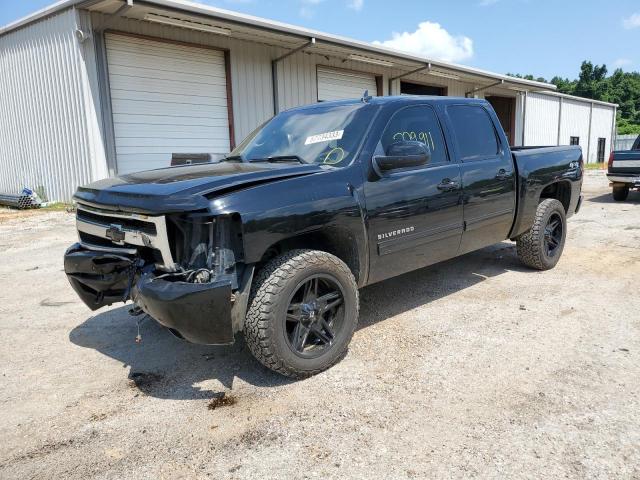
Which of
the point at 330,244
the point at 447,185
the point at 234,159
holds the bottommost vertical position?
the point at 330,244

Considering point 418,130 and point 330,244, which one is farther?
point 418,130

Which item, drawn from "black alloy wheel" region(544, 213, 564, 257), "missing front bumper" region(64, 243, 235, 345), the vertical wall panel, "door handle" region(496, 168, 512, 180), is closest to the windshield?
"missing front bumper" region(64, 243, 235, 345)

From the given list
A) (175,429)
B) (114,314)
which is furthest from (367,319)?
(114,314)

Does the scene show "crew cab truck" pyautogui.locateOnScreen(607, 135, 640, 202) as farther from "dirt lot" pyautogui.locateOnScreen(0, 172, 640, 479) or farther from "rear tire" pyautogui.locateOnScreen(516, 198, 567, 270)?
"dirt lot" pyautogui.locateOnScreen(0, 172, 640, 479)

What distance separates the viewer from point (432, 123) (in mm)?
4527

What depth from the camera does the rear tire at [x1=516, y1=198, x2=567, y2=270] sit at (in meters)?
5.70

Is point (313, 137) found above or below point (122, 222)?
above

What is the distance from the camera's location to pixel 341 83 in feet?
53.8

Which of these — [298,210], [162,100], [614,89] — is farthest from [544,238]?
[614,89]

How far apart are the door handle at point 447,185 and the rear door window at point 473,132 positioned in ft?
1.13

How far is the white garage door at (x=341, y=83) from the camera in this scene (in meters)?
15.8

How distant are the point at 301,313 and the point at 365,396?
662 millimetres

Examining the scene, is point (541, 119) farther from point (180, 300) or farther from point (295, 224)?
point (180, 300)

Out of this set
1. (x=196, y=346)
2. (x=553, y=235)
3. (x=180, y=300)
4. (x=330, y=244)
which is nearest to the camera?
(x=180, y=300)
